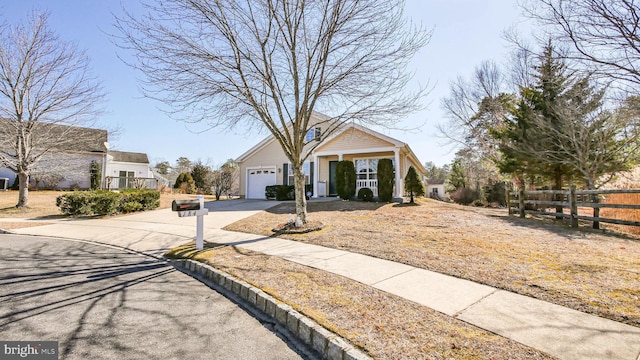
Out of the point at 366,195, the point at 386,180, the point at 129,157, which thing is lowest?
the point at 366,195

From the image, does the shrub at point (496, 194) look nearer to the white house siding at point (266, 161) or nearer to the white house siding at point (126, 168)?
the white house siding at point (266, 161)

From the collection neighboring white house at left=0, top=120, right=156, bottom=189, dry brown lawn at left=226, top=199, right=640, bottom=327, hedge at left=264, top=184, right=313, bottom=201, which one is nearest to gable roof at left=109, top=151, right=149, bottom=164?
neighboring white house at left=0, top=120, right=156, bottom=189

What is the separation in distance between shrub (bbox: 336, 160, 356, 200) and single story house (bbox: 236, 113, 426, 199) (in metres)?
1.42

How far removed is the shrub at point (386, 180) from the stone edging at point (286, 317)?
10.9m

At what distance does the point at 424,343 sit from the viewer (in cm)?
242

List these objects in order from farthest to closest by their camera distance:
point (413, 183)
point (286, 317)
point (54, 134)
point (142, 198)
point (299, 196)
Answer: point (54, 134), point (413, 183), point (142, 198), point (299, 196), point (286, 317)

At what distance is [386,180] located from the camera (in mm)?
14422

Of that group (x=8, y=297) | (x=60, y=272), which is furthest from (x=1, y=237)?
(x=8, y=297)

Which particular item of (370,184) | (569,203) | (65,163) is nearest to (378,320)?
(569,203)

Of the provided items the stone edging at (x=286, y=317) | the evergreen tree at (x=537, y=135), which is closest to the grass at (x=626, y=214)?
the evergreen tree at (x=537, y=135)

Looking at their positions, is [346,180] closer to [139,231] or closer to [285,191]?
[285,191]

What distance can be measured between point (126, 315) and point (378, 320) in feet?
9.69

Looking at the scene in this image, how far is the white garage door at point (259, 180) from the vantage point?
20.5 metres

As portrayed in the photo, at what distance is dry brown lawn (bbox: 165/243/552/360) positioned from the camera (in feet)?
7.56
